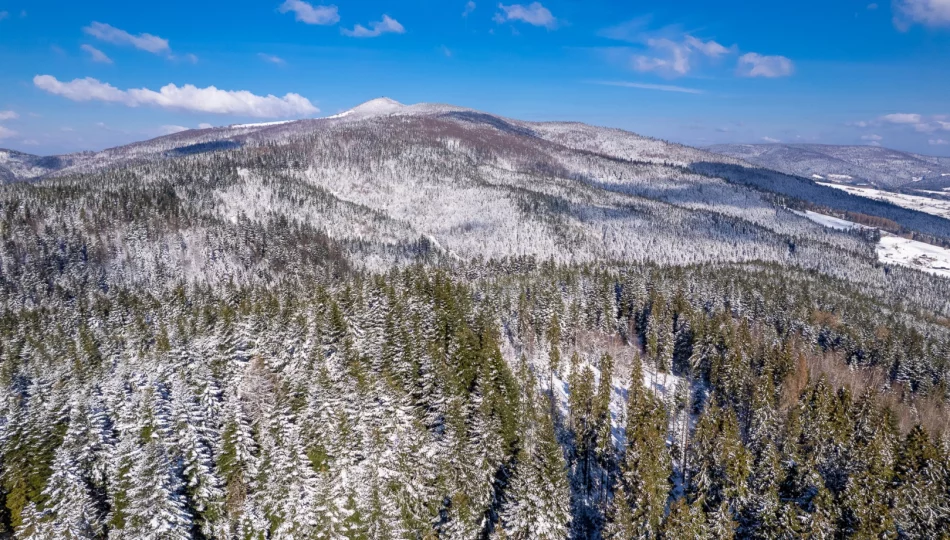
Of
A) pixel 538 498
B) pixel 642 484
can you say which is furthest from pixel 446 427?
pixel 642 484

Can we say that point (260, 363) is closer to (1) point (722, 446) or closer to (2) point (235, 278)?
(1) point (722, 446)

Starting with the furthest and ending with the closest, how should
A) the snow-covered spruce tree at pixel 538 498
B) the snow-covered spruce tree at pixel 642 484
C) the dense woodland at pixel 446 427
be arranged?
the snow-covered spruce tree at pixel 642 484, the dense woodland at pixel 446 427, the snow-covered spruce tree at pixel 538 498

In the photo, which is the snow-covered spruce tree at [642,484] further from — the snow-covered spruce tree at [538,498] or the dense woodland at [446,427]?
the snow-covered spruce tree at [538,498]

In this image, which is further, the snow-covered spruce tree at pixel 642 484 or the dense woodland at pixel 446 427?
the snow-covered spruce tree at pixel 642 484

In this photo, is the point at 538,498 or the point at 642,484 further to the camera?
the point at 642,484

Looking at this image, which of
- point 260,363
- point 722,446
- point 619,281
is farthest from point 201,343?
point 619,281

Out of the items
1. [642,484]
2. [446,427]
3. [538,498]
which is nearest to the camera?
[538,498]

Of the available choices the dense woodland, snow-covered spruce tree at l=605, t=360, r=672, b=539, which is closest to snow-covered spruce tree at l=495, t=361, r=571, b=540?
the dense woodland

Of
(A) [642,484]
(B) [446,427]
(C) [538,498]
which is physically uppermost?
(B) [446,427]

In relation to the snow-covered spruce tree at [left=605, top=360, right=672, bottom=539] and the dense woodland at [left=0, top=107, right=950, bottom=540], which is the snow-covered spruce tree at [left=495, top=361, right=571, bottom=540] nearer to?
the dense woodland at [left=0, top=107, right=950, bottom=540]

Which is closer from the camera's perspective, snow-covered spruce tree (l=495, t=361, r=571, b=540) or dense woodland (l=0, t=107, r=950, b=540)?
snow-covered spruce tree (l=495, t=361, r=571, b=540)

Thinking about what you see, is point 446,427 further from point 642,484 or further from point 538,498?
point 642,484

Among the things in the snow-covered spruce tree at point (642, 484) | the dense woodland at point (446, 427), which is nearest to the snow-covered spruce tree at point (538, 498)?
the dense woodland at point (446, 427)
